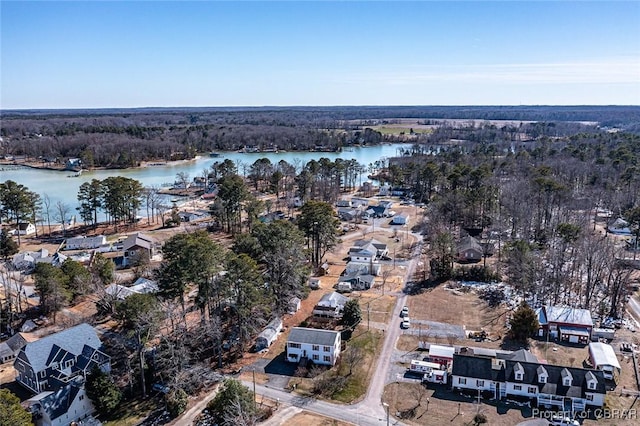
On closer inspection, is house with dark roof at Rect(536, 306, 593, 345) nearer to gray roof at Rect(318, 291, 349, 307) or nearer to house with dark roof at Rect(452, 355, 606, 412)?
house with dark roof at Rect(452, 355, 606, 412)

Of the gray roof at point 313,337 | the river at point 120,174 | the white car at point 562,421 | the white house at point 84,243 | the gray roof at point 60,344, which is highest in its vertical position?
the river at point 120,174

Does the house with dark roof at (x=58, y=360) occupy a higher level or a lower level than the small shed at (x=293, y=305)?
higher

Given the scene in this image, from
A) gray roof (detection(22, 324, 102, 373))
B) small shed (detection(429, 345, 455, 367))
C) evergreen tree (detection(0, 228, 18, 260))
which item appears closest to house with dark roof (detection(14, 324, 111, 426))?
gray roof (detection(22, 324, 102, 373))

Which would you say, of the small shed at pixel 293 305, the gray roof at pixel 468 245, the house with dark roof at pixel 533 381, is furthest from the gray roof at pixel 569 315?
the small shed at pixel 293 305

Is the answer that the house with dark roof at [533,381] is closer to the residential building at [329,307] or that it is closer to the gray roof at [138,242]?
the residential building at [329,307]

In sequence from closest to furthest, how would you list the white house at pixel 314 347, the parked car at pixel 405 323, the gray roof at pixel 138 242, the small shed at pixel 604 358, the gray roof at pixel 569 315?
the small shed at pixel 604 358 → the white house at pixel 314 347 → the gray roof at pixel 569 315 → the parked car at pixel 405 323 → the gray roof at pixel 138 242

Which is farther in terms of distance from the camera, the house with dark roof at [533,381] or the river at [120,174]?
the river at [120,174]

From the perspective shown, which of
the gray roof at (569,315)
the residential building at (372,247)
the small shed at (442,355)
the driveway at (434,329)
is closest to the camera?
the small shed at (442,355)
